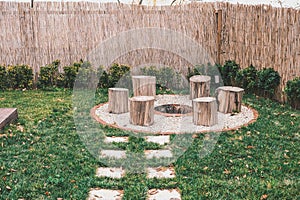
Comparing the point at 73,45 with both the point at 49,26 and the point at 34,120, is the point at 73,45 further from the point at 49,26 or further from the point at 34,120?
the point at 34,120

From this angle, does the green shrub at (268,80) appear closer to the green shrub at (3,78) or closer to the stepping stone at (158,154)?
the stepping stone at (158,154)

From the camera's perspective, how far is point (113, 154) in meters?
4.56

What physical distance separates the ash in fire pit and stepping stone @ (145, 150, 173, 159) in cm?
205

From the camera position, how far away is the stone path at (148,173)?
11.6 feet

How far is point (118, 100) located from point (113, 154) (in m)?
1.99

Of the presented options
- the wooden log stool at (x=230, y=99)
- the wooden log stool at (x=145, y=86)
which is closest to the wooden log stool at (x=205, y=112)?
the wooden log stool at (x=230, y=99)

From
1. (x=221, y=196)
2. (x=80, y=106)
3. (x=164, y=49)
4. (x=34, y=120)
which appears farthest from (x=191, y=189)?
(x=164, y=49)

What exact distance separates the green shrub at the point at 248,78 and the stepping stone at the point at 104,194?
4.78 meters

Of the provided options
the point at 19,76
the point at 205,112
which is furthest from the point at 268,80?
the point at 19,76

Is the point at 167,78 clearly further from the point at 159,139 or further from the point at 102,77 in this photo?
the point at 159,139

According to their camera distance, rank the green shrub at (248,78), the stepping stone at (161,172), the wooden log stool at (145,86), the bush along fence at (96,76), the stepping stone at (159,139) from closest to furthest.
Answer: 1. the stepping stone at (161,172)
2. the stepping stone at (159,139)
3. the wooden log stool at (145,86)
4. the green shrub at (248,78)
5. the bush along fence at (96,76)

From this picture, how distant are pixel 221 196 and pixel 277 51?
439cm

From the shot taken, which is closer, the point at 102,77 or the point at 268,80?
the point at 268,80

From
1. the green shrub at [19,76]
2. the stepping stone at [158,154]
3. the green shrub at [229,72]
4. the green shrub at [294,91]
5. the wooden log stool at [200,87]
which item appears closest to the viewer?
the stepping stone at [158,154]
